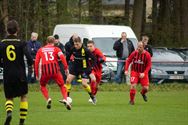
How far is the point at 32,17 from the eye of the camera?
43.7m

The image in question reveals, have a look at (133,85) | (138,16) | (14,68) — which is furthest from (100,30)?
(14,68)

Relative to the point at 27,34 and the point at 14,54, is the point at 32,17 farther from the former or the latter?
the point at 14,54

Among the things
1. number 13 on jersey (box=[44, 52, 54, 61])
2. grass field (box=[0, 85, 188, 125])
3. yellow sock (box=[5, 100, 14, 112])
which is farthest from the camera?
number 13 on jersey (box=[44, 52, 54, 61])

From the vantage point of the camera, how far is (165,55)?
114 feet

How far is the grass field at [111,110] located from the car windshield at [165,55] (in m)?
4.40

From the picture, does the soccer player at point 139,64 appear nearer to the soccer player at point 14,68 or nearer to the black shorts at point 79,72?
the black shorts at point 79,72

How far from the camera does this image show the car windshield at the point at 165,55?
113 ft

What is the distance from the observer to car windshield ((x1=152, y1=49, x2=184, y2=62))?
34.3m

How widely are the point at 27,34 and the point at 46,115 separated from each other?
78.9 ft

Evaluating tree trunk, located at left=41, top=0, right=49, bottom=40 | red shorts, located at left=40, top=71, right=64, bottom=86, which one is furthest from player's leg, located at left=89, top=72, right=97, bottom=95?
tree trunk, located at left=41, top=0, right=49, bottom=40

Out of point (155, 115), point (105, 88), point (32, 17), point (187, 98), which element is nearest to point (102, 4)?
point (32, 17)

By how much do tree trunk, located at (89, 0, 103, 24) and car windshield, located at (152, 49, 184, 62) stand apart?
13168 mm

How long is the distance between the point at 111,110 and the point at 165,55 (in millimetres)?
13735

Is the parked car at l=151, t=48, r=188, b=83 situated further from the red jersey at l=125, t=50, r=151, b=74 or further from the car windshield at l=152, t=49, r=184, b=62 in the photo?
the red jersey at l=125, t=50, r=151, b=74
